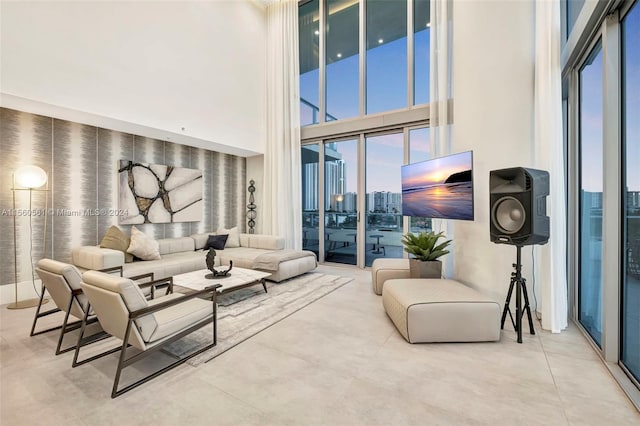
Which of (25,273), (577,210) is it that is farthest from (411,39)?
(25,273)

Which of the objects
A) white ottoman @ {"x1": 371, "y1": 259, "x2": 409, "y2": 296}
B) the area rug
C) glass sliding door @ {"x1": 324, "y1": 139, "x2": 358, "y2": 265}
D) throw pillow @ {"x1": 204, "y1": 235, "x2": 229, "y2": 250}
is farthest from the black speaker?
throw pillow @ {"x1": 204, "y1": 235, "x2": 229, "y2": 250}

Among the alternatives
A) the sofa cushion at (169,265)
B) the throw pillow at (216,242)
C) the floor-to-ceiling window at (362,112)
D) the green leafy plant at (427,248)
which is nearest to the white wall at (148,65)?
the floor-to-ceiling window at (362,112)

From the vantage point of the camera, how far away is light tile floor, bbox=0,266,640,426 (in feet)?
5.48

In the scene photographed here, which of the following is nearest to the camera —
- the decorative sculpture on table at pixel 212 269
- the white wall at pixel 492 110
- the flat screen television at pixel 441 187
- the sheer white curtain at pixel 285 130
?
the white wall at pixel 492 110

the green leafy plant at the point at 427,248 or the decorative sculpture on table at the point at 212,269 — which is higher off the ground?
the green leafy plant at the point at 427,248

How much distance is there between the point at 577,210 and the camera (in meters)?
3.00

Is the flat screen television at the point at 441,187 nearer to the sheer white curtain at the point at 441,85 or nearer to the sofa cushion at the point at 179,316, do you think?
the sheer white curtain at the point at 441,85

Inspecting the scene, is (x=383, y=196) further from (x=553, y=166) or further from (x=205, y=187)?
(x=205, y=187)

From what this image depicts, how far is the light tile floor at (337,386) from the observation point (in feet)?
5.48

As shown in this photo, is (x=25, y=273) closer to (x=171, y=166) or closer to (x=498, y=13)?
(x=171, y=166)

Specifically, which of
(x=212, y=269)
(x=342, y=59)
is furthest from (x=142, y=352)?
(x=342, y=59)

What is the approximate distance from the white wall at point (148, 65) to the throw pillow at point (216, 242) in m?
1.79

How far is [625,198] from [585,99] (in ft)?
4.13

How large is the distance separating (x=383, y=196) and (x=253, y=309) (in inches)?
128
